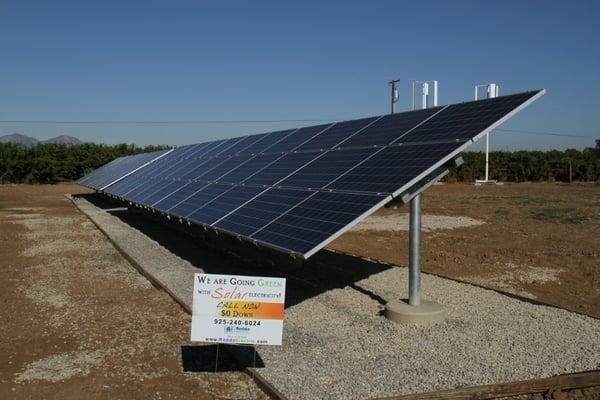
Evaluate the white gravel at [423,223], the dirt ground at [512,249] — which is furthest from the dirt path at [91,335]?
the white gravel at [423,223]

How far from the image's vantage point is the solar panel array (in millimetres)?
7648

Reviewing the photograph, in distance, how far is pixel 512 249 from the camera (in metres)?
15.5

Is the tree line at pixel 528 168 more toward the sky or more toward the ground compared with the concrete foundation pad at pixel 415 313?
more toward the sky

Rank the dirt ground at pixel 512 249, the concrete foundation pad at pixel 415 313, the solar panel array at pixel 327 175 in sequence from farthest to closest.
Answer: the dirt ground at pixel 512 249, the concrete foundation pad at pixel 415 313, the solar panel array at pixel 327 175

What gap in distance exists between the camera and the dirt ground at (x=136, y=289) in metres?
6.41

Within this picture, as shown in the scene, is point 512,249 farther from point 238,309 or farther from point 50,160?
point 50,160

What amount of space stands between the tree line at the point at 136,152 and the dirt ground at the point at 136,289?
106 feet

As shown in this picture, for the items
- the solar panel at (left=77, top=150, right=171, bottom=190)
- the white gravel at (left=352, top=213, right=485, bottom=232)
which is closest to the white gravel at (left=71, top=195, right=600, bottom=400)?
the white gravel at (left=352, top=213, right=485, bottom=232)

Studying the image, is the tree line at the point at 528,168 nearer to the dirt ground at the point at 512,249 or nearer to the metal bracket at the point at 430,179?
the dirt ground at the point at 512,249

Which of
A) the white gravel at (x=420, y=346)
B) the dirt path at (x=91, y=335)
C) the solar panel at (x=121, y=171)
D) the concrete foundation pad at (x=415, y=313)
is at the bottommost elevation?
the dirt path at (x=91, y=335)

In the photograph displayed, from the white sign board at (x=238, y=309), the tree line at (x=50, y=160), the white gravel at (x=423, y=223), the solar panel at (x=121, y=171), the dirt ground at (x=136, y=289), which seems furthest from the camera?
the tree line at (x=50, y=160)

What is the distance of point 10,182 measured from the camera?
52.6m

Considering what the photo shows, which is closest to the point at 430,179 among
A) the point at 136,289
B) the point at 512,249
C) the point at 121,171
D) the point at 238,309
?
the point at 238,309

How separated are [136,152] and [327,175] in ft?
182
